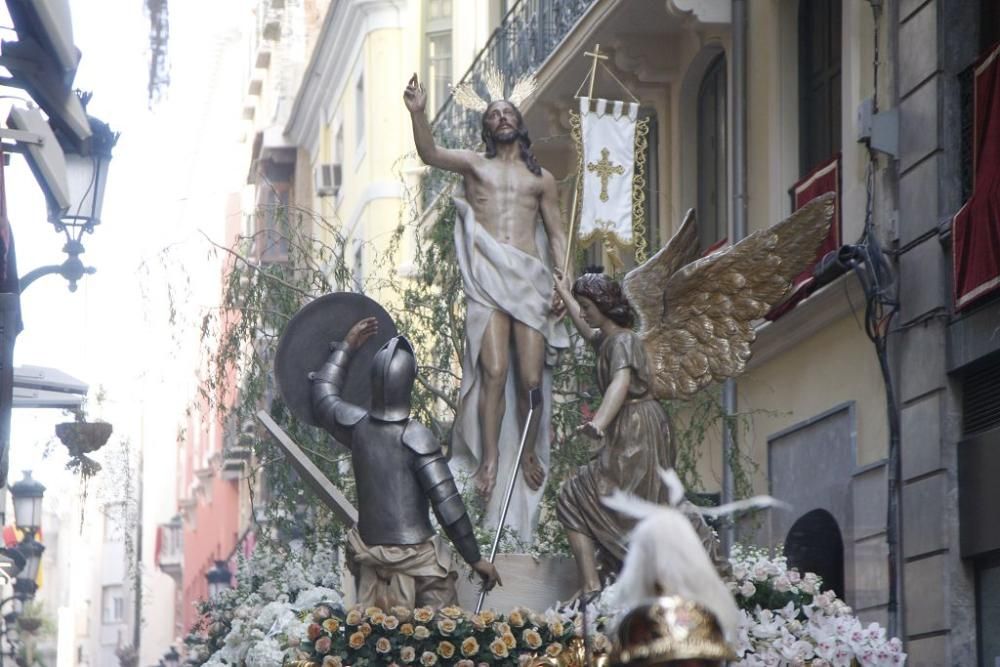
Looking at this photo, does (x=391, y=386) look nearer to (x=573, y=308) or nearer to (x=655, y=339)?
(x=573, y=308)

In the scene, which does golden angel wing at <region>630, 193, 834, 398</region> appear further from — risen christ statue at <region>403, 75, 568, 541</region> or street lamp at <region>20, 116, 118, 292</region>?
street lamp at <region>20, 116, 118, 292</region>

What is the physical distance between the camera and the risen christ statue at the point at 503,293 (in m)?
12.6

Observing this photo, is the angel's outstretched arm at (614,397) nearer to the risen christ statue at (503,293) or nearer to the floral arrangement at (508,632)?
the floral arrangement at (508,632)

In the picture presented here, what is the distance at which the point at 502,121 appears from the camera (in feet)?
41.2

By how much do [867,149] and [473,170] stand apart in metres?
4.95

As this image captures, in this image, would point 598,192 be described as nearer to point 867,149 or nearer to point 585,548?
point 867,149

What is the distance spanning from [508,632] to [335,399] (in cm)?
154

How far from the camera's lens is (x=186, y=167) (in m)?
75.1

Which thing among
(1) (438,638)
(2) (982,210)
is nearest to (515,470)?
(1) (438,638)

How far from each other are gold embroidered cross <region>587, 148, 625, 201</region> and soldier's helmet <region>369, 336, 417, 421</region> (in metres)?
7.09

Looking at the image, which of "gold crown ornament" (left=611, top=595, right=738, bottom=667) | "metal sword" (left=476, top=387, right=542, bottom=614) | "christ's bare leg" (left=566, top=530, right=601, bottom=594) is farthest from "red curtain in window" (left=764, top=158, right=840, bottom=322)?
"gold crown ornament" (left=611, top=595, right=738, bottom=667)

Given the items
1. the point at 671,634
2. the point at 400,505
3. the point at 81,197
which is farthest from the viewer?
the point at 81,197

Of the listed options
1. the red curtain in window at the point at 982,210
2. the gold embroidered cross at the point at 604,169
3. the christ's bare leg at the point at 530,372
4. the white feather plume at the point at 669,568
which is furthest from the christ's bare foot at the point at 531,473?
the white feather plume at the point at 669,568

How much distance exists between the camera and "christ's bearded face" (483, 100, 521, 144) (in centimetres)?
1254
